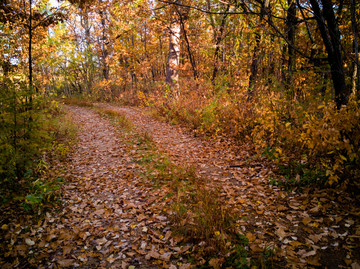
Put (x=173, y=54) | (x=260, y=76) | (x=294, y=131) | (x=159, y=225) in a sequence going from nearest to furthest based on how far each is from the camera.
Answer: (x=159, y=225) < (x=294, y=131) < (x=260, y=76) < (x=173, y=54)

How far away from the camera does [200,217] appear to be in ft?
10.2

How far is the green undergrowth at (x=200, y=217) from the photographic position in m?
2.48

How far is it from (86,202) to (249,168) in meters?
3.65

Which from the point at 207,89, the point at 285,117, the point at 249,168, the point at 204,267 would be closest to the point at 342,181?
the point at 285,117

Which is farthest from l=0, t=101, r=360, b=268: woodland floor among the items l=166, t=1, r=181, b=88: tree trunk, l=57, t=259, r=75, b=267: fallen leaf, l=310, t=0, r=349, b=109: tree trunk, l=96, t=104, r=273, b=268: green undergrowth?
l=166, t=1, r=181, b=88: tree trunk

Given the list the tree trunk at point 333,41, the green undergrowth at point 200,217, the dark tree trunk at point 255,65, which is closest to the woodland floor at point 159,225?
the green undergrowth at point 200,217

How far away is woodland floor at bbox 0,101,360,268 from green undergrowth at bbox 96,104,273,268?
0.10 meters

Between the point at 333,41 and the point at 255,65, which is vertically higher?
the point at 255,65

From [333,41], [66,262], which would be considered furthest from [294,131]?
[66,262]

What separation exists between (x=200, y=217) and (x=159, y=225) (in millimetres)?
701

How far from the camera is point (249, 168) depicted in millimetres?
4836

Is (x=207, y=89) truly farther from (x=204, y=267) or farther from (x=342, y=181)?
(x=204, y=267)

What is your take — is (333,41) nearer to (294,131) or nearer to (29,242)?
(294,131)

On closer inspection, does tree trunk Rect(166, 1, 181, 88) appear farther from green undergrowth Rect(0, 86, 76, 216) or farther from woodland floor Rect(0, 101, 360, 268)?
green undergrowth Rect(0, 86, 76, 216)
